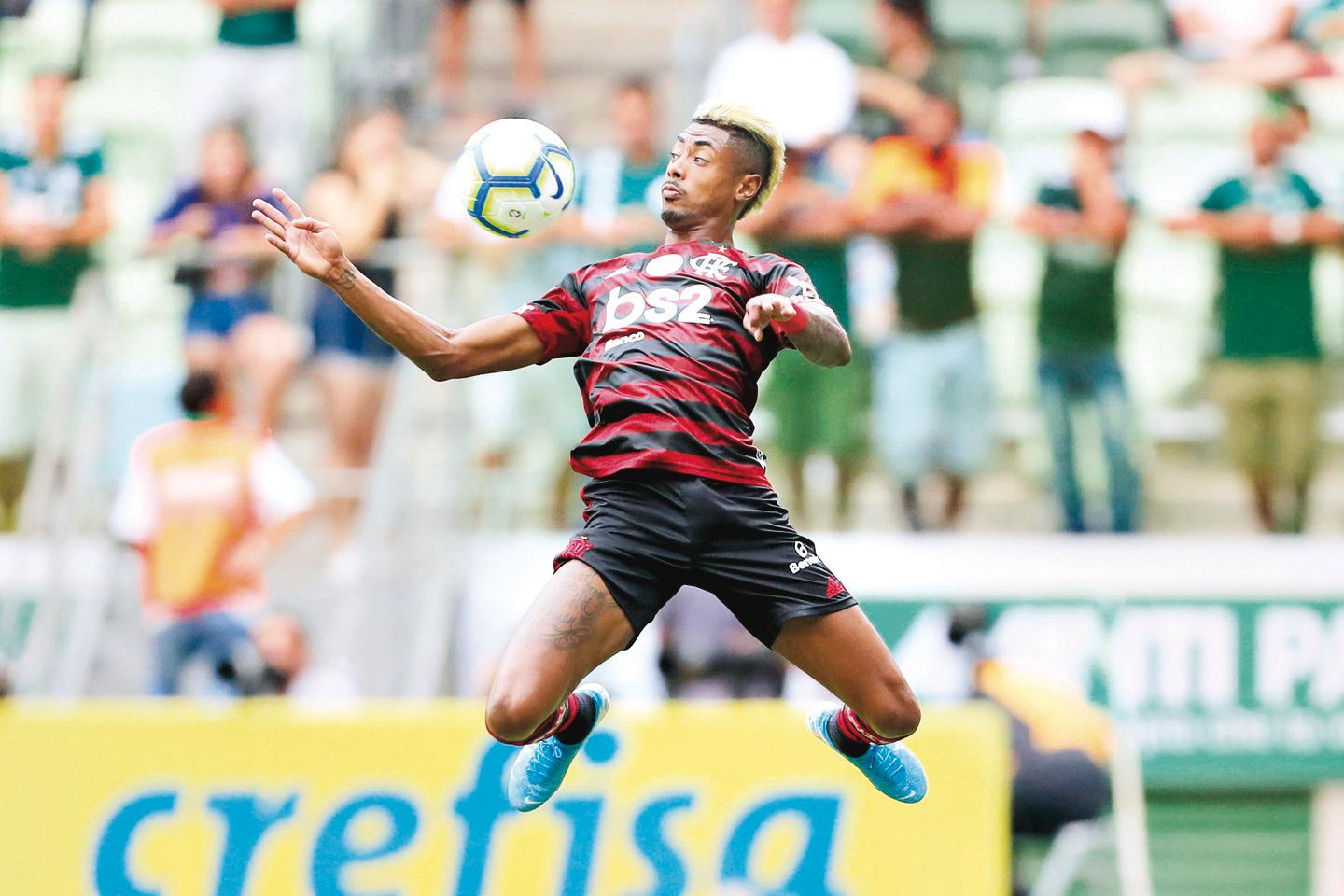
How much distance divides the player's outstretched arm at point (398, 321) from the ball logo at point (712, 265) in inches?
22.2

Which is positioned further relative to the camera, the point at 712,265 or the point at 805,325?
the point at 712,265

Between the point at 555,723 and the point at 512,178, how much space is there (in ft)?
5.60

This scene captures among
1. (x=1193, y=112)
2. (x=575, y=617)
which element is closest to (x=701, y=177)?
(x=575, y=617)

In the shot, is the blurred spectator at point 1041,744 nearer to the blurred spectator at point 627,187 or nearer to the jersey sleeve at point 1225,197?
the blurred spectator at point 627,187

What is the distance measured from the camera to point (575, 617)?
5578mm

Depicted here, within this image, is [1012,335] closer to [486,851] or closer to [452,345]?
[486,851]

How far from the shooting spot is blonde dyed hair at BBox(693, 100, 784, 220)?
6035 mm

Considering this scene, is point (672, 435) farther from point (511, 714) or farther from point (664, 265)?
point (511, 714)

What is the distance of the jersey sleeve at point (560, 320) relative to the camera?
19.7 feet

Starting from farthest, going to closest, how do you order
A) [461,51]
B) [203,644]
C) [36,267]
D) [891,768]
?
1. [461,51]
2. [36,267]
3. [203,644]
4. [891,768]

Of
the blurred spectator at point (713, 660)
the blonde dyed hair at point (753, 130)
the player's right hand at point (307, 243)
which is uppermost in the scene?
the blonde dyed hair at point (753, 130)

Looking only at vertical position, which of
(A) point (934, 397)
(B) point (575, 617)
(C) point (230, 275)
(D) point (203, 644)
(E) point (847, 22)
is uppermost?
(E) point (847, 22)

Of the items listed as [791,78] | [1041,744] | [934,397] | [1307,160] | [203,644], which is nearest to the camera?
[1041,744]

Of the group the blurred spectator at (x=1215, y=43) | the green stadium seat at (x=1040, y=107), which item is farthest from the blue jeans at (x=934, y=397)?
the blurred spectator at (x=1215, y=43)
